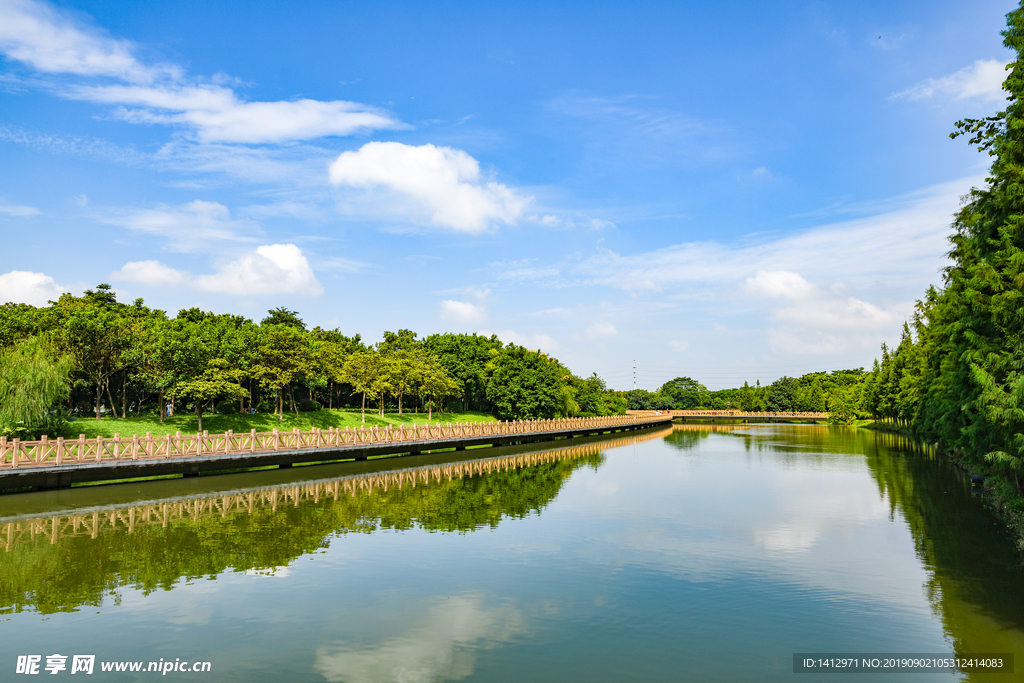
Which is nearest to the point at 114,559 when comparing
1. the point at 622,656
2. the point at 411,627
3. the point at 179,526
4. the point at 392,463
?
the point at 179,526

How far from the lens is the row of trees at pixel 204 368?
33312 mm

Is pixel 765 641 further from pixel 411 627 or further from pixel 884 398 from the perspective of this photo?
pixel 884 398

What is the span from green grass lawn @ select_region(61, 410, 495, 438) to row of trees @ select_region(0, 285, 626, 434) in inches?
48.6

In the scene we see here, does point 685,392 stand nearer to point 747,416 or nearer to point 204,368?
point 747,416

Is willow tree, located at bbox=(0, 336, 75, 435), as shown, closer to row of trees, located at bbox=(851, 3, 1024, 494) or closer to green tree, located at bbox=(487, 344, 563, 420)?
row of trees, located at bbox=(851, 3, 1024, 494)

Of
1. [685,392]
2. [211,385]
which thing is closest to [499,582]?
[211,385]

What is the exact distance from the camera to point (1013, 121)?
17094 mm

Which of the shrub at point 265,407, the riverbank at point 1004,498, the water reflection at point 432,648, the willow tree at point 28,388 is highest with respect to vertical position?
the willow tree at point 28,388

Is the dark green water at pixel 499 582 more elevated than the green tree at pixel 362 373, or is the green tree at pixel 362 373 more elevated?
the green tree at pixel 362 373

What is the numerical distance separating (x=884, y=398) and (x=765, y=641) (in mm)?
72989

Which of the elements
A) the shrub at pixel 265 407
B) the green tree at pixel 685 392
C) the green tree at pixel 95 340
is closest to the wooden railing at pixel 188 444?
the green tree at pixel 95 340

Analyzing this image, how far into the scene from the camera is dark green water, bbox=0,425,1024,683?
10.3 metres

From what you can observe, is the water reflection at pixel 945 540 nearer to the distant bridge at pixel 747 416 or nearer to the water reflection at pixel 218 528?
the water reflection at pixel 218 528

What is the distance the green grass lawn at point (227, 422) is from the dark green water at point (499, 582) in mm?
13221
